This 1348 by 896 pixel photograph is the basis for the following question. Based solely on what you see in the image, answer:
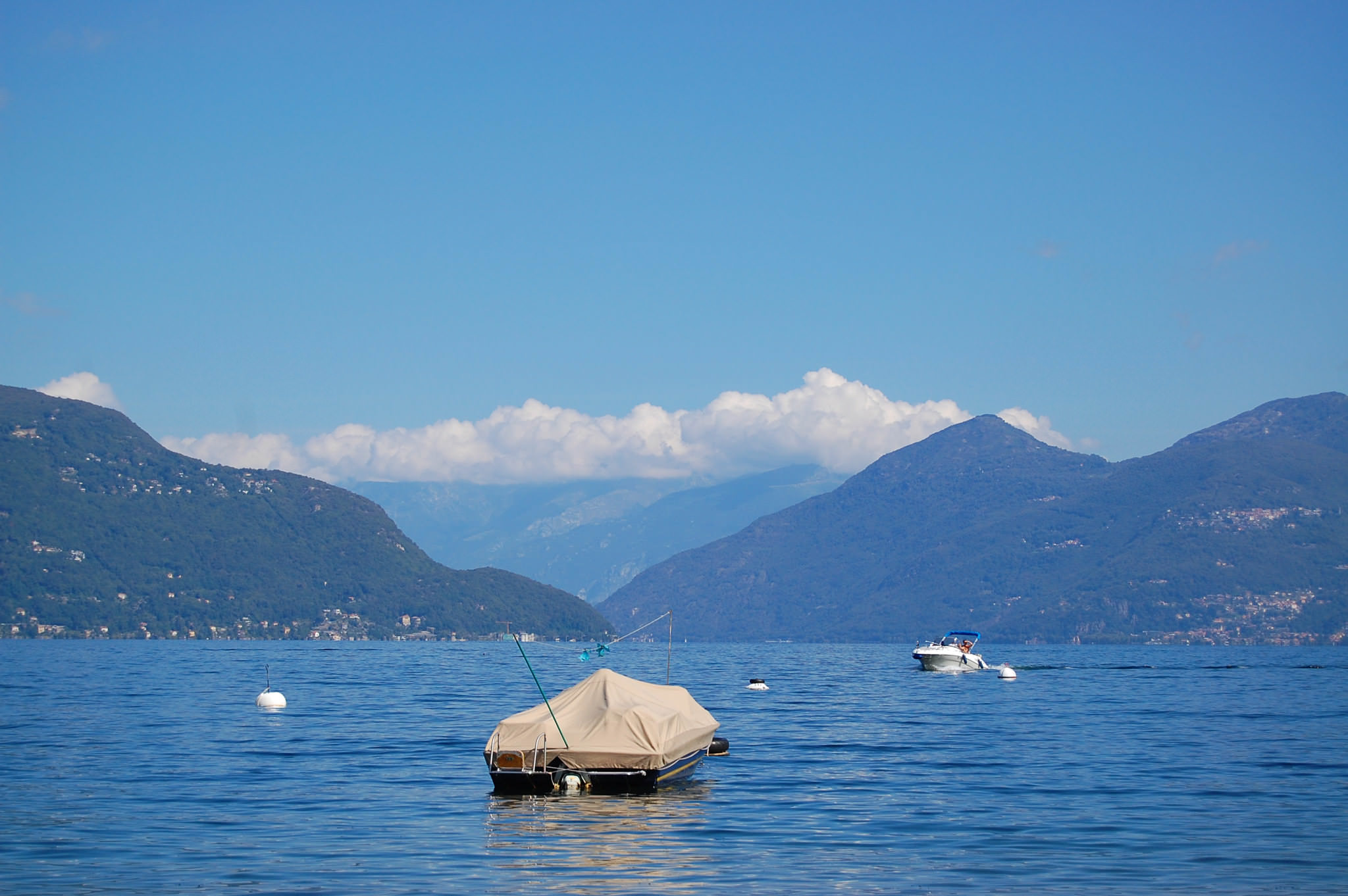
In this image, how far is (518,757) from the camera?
39.7 metres

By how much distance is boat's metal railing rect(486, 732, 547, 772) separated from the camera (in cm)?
3959

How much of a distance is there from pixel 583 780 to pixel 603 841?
7130 millimetres

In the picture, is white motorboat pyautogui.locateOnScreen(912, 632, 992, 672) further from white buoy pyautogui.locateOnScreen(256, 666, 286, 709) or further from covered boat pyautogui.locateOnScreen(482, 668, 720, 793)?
covered boat pyautogui.locateOnScreen(482, 668, 720, 793)

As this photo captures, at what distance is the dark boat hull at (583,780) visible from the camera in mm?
39656

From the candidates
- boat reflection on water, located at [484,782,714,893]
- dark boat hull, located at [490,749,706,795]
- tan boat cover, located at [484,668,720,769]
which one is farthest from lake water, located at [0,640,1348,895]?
tan boat cover, located at [484,668,720,769]

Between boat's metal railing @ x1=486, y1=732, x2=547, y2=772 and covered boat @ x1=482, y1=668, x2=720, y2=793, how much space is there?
19 millimetres

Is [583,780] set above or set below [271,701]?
below

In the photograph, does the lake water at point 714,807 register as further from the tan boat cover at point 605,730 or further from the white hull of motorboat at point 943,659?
the white hull of motorboat at point 943,659

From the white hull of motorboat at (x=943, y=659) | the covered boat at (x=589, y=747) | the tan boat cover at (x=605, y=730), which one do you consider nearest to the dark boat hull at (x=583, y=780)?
the covered boat at (x=589, y=747)

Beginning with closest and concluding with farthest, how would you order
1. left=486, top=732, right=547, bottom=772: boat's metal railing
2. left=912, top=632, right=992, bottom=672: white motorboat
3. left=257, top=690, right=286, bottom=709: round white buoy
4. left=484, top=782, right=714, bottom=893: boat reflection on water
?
left=484, top=782, right=714, bottom=893: boat reflection on water < left=486, top=732, right=547, bottom=772: boat's metal railing < left=257, top=690, right=286, bottom=709: round white buoy < left=912, top=632, right=992, bottom=672: white motorboat

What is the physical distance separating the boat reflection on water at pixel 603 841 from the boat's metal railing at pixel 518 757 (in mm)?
919

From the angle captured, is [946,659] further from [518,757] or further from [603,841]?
[603,841]

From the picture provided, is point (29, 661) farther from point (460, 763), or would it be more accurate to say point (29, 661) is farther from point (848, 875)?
point (848, 875)

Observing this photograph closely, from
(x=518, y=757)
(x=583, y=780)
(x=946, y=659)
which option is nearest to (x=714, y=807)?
(x=583, y=780)
